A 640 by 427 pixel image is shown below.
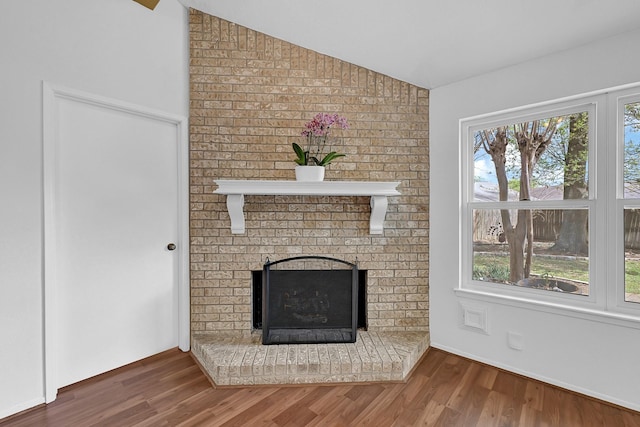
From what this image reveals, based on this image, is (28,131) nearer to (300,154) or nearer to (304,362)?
(300,154)

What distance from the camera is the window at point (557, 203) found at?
185 centimetres

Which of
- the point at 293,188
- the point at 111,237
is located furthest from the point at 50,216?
the point at 293,188

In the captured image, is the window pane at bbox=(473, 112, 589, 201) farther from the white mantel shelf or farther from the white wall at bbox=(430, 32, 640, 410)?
the white mantel shelf

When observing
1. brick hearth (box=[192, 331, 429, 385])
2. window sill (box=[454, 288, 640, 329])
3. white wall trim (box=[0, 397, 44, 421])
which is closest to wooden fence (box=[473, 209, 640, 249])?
window sill (box=[454, 288, 640, 329])

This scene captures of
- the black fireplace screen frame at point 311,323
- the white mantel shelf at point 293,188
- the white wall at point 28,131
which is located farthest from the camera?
the black fireplace screen frame at point 311,323

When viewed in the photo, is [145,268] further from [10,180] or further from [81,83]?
[81,83]

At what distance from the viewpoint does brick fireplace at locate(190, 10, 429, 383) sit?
2.44 metres

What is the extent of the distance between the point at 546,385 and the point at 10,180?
136 inches

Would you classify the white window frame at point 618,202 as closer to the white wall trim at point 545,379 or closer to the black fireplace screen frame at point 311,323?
the white wall trim at point 545,379

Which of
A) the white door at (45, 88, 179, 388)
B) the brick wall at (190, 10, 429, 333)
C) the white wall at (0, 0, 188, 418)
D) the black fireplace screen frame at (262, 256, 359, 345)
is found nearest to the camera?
the white wall at (0, 0, 188, 418)

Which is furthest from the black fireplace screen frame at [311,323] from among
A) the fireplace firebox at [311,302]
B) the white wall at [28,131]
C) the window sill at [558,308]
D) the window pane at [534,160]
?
the white wall at [28,131]

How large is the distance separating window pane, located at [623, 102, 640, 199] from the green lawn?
0.44 metres

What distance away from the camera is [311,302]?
7.88ft

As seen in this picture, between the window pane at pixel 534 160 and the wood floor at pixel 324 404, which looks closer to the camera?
the wood floor at pixel 324 404
